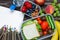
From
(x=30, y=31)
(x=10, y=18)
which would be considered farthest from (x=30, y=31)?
(x=10, y=18)

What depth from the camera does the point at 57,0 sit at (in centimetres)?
118

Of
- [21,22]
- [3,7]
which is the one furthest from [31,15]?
[3,7]

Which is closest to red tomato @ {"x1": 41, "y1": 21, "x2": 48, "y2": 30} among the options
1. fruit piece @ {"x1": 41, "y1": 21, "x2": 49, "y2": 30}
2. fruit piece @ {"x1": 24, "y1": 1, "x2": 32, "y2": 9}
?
fruit piece @ {"x1": 41, "y1": 21, "x2": 49, "y2": 30}

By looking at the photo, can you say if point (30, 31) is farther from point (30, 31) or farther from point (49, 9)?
point (49, 9)

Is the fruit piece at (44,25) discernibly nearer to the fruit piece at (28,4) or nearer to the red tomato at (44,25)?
the red tomato at (44,25)

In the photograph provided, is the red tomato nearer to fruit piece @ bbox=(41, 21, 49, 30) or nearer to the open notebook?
fruit piece @ bbox=(41, 21, 49, 30)

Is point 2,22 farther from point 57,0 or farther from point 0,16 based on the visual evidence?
point 57,0

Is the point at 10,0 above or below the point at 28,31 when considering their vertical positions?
above

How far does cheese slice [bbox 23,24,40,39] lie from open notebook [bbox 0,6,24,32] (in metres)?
0.05

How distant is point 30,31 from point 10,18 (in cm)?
14

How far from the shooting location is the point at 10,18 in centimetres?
118

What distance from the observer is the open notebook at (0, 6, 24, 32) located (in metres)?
1.17

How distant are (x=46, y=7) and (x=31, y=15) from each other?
0.33ft

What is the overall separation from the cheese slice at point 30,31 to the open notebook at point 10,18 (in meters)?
0.05
